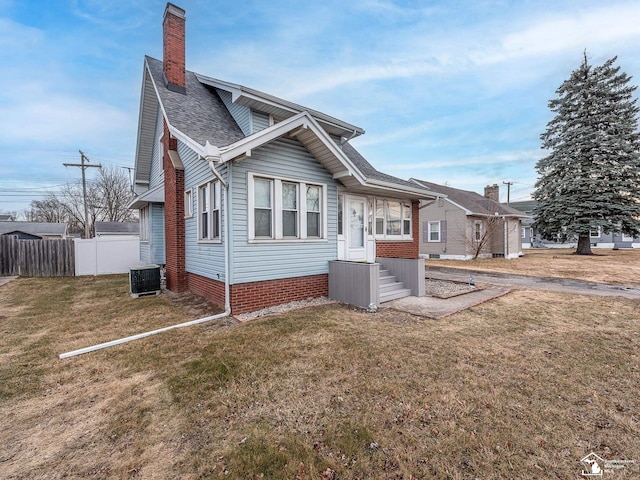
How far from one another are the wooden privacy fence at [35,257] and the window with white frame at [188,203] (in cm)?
877

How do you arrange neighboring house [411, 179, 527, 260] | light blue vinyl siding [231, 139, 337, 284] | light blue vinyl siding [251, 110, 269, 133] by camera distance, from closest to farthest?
1. light blue vinyl siding [231, 139, 337, 284]
2. light blue vinyl siding [251, 110, 269, 133]
3. neighboring house [411, 179, 527, 260]

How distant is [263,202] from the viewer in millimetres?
6957

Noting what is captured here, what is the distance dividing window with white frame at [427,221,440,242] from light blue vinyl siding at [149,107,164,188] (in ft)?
57.6

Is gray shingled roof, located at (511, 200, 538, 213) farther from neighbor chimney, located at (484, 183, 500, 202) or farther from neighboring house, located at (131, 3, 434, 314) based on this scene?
neighboring house, located at (131, 3, 434, 314)

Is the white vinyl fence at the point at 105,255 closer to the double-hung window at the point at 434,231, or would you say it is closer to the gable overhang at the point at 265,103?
the gable overhang at the point at 265,103

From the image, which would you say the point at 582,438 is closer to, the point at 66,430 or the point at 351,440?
the point at 351,440

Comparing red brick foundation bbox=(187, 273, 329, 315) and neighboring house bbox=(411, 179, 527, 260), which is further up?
neighboring house bbox=(411, 179, 527, 260)

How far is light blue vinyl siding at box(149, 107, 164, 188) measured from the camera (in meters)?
11.0

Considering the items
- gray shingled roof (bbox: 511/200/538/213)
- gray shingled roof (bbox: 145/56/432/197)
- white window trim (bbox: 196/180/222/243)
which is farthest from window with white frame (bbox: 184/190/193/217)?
gray shingled roof (bbox: 511/200/538/213)

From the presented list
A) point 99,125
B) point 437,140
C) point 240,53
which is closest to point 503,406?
point 240,53

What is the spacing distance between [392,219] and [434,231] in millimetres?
11828

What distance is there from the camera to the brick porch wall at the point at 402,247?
10.3m

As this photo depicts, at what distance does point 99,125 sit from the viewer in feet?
70.0

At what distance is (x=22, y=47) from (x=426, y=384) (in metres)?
17.7
